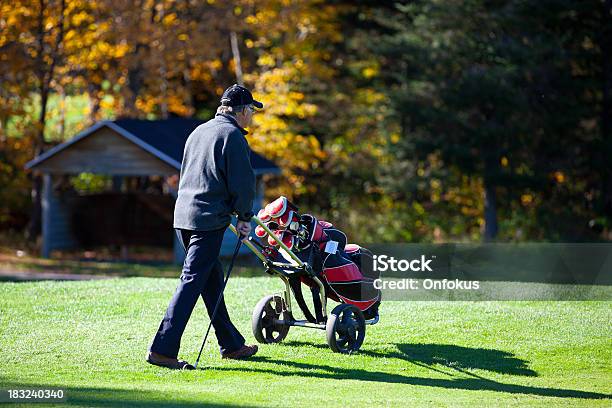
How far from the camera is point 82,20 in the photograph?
24125 mm

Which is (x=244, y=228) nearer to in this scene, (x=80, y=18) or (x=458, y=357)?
(x=458, y=357)

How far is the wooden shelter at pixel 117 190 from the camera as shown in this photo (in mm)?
21047

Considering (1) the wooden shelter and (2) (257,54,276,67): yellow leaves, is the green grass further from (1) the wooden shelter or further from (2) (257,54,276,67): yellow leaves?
(2) (257,54,276,67): yellow leaves

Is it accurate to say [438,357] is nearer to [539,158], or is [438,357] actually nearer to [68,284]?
[68,284]

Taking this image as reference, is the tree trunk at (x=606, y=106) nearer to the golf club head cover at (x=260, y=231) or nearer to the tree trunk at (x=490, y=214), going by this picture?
the tree trunk at (x=490, y=214)

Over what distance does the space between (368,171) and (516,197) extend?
5.27 meters

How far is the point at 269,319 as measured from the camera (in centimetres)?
923

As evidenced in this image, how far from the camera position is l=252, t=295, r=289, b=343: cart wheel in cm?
909

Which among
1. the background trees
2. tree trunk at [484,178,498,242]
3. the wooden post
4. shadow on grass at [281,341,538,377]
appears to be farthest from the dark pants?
tree trunk at [484,178,498,242]

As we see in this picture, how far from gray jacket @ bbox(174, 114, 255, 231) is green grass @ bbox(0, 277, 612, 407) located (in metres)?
1.22

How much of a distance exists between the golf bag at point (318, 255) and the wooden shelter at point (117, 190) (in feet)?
37.8

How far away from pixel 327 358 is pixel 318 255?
0.89 metres

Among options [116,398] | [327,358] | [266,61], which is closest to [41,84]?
[266,61]

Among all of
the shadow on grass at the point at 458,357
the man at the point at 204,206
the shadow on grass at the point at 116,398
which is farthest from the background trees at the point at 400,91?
the shadow on grass at the point at 116,398
